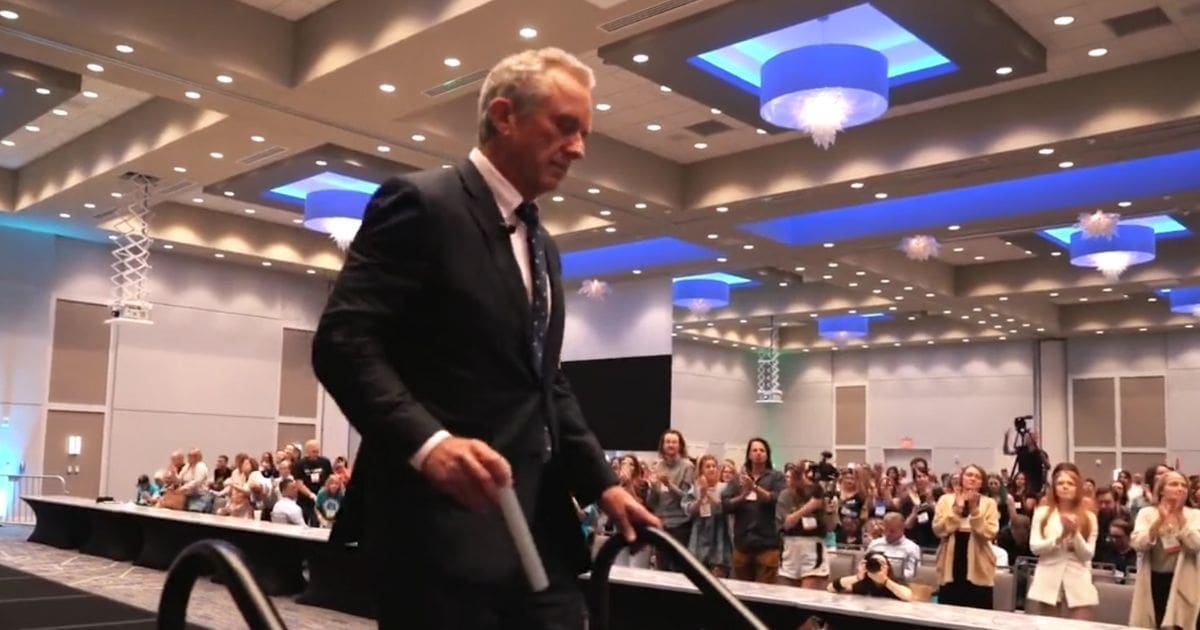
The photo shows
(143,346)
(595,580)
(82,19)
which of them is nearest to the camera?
(595,580)

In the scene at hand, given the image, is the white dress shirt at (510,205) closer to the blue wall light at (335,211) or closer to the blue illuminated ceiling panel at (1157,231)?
the blue wall light at (335,211)

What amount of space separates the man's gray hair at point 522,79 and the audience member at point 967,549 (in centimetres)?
668

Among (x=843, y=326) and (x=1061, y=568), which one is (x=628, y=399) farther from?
(x=1061, y=568)

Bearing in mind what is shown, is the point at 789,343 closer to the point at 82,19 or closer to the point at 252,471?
the point at 252,471

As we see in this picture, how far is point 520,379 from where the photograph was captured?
170 centimetres

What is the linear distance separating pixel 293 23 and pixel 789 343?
1955 cm

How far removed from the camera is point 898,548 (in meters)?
7.75

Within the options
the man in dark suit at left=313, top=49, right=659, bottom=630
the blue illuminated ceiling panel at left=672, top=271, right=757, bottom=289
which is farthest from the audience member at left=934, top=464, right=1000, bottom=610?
the blue illuminated ceiling panel at left=672, top=271, right=757, bottom=289

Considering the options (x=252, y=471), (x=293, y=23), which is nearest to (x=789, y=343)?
(x=252, y=471)

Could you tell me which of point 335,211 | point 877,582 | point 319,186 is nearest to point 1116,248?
point 877,582

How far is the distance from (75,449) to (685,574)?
16857 mm

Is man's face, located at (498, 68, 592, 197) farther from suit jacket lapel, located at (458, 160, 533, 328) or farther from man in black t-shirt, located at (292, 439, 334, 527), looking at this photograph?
man in black t-shirt, located at (292, 439, 334, 527)

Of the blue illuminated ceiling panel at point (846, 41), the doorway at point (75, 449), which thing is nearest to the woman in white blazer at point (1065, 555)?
the blue illuminated ceiling panel at point (846, 41)

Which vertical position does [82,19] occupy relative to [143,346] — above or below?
above
